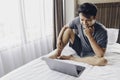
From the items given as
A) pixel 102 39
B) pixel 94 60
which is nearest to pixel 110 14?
pixel 102 39

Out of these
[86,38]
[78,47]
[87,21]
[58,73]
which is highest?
[87,21]

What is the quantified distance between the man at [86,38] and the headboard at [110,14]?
1043 mm

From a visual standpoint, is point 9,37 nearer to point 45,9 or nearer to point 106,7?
point 45,9

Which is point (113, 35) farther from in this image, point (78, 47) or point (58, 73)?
point (58, 73)

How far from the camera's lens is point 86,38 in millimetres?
1615

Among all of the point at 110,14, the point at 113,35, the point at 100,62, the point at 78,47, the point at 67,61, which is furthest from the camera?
the point at 110,14

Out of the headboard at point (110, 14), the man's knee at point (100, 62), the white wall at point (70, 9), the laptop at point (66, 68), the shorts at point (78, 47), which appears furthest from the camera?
the white wall at point (70, 9)

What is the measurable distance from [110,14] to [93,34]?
117cm

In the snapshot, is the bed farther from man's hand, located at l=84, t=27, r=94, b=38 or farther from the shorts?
man's hand, located at l=84, t=27, r=94, b=38

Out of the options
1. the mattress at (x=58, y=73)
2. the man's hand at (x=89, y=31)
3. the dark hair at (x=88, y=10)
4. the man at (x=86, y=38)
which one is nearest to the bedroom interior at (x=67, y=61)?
the mattress at (x=58, y=73)

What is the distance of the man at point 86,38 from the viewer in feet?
5.02

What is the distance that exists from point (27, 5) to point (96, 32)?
1.38 m

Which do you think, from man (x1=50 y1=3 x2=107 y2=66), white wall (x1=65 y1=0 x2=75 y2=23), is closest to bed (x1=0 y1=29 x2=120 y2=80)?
man (x1=50 y1=3 x2=107 y2=66)

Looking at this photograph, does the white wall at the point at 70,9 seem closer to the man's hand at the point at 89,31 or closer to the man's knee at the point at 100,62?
the man's hand at the point at 89,31
